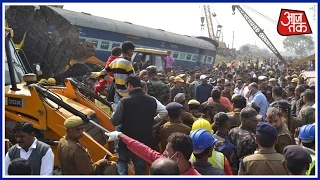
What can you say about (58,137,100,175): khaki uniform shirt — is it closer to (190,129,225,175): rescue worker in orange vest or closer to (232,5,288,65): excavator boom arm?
(190,129,225,175): rescue worker in orange vest

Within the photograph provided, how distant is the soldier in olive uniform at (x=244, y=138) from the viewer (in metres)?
4.10

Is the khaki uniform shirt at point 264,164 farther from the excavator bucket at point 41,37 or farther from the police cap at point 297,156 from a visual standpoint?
the excavator bucket at point 41,37

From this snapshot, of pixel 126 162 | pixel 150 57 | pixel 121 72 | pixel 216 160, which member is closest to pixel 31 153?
pixel 126 162

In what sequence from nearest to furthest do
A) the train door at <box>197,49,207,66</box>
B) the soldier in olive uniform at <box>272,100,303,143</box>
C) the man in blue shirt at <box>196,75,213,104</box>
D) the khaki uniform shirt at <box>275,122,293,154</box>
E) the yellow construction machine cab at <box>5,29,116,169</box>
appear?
the khaki uniform shirt at <box>275,122,293,154</box> < the yellow construction machine cab at <box>5,29,116,169</box> < the soldier in olive uniform at <box>272,100,303,143</box> < the man in blue shirt at <box>196,75,213,104</box> < the train door at <box>197,49,207,66</box>

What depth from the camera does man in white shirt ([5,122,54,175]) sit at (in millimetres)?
3906

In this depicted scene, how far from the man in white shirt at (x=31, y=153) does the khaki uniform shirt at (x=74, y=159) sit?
13 centimetres

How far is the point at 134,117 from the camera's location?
4516mm

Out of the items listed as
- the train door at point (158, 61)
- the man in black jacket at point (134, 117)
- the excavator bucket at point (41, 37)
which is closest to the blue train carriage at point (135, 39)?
the train door at point (158, 61)

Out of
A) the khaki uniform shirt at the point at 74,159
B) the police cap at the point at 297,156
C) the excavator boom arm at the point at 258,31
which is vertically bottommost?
the khaki uniform shirt at the point at 74,159

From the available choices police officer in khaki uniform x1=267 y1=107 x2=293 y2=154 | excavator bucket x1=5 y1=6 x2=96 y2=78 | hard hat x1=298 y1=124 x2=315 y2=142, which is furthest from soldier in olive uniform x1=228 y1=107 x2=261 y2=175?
excavator bucket x1=5 y1=6 x2=96 y2=78

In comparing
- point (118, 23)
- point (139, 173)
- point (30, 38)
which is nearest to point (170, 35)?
point (118, 23)

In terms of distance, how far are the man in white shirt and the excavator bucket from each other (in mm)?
4805

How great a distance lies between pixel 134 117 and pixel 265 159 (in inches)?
65.4

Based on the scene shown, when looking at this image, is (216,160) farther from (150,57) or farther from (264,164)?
(150,57)
